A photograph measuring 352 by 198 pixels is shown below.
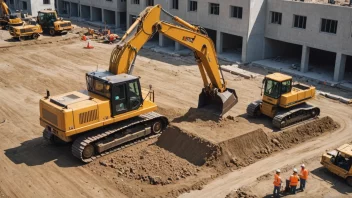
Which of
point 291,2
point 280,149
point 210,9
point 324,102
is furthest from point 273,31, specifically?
point 280,149

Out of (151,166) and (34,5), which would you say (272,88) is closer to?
(151,166)

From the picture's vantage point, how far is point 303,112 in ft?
68.5

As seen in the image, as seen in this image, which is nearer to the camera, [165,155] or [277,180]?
[277,180]

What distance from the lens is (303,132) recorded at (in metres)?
19.9

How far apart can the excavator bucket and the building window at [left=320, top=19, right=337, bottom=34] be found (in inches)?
460

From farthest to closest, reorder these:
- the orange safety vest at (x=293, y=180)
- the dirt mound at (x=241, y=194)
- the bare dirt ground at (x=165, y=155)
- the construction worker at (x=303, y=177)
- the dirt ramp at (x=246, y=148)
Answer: the dirt ramp at (x=246, y=148)
the bare dirt ground at (x=165, y=155)
the construction worker at (x=303, y=177)
the dirt mound at (x=241, y=194)
the orange safety vest at (x=293, y=180)

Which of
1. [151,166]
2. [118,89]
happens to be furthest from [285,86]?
[118,89]

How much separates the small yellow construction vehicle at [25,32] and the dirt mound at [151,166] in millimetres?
26635

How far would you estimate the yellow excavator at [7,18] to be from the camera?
140 ft

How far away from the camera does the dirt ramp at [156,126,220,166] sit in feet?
55.1

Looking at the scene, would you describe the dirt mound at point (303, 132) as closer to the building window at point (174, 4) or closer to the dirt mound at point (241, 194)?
the dirt mound at point (241, 194)

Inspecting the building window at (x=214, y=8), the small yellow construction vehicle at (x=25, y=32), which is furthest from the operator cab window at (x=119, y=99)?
the small yellow construction vehicle at (x=25, y=32)

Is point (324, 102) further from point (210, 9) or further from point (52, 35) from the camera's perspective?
point (52, 35)

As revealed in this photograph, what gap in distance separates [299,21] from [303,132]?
13.2 meters
